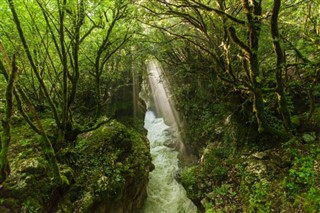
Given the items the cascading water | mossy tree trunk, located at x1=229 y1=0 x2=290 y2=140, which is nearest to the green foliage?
mossy tree trunk, located at x1=229 y1=0 x2=290 y2=140

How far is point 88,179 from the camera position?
24.8 ft

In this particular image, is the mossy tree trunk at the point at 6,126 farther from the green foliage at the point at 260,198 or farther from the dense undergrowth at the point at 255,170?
the green foliage at the point at 260,198

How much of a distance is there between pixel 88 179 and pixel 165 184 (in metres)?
6.00

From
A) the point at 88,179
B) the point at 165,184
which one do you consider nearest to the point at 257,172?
the point at 88,179

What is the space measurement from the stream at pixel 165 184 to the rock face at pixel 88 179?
101 cm

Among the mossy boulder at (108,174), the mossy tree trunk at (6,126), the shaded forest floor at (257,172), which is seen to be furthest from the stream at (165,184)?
the mossy tree trunk at (6,126)

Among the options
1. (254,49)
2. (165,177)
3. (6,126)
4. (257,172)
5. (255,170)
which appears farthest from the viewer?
(165,177)

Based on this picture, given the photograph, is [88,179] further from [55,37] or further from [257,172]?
[257,172]

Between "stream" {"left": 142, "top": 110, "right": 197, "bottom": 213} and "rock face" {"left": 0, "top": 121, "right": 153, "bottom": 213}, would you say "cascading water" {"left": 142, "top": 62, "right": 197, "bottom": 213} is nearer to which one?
"stream" {"left": 142, "top": 110, "right": 197, "bottom": 213}

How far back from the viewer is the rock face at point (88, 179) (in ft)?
20.2

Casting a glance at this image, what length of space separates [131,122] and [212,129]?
249 inches

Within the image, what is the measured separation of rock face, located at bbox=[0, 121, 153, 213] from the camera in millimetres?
6164

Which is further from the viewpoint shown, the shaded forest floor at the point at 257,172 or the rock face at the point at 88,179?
the rock face at the point at 88,179

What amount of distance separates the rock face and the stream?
3.32 feet
